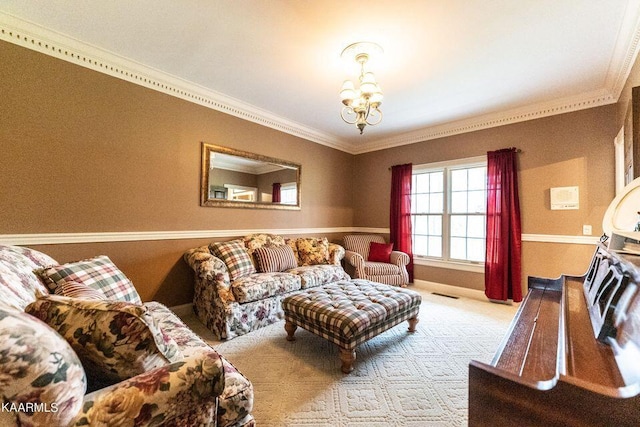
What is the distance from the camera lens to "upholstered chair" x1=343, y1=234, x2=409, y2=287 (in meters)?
3.88

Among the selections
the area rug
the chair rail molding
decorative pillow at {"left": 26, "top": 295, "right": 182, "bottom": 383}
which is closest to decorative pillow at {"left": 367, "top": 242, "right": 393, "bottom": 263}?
the chair rail molding

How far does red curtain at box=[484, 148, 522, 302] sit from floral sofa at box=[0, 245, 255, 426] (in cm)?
369

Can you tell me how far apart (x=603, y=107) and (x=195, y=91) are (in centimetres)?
482

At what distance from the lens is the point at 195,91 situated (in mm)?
3037

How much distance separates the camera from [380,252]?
4.33 metres

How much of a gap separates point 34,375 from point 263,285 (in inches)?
81.0

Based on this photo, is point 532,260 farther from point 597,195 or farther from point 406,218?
point 406,218

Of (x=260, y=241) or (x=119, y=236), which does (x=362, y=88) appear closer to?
(x=260, y=241)

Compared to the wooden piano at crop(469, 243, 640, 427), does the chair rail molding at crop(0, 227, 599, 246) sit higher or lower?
higher

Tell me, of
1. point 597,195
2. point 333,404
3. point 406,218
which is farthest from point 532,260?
point 333,404

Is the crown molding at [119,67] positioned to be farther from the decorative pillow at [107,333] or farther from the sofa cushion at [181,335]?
the decorative pillow at [107,333]

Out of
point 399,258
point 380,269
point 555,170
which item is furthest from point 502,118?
point 380,269

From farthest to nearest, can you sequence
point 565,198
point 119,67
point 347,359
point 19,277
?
point 565,198 < point 119,67 < point 347,359 < point 19,277

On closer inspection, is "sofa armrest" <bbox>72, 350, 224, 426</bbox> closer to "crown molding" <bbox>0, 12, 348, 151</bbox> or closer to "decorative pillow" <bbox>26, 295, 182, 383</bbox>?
"decorative pillow" <bbox>26, 295, 182, 383</bbox>
